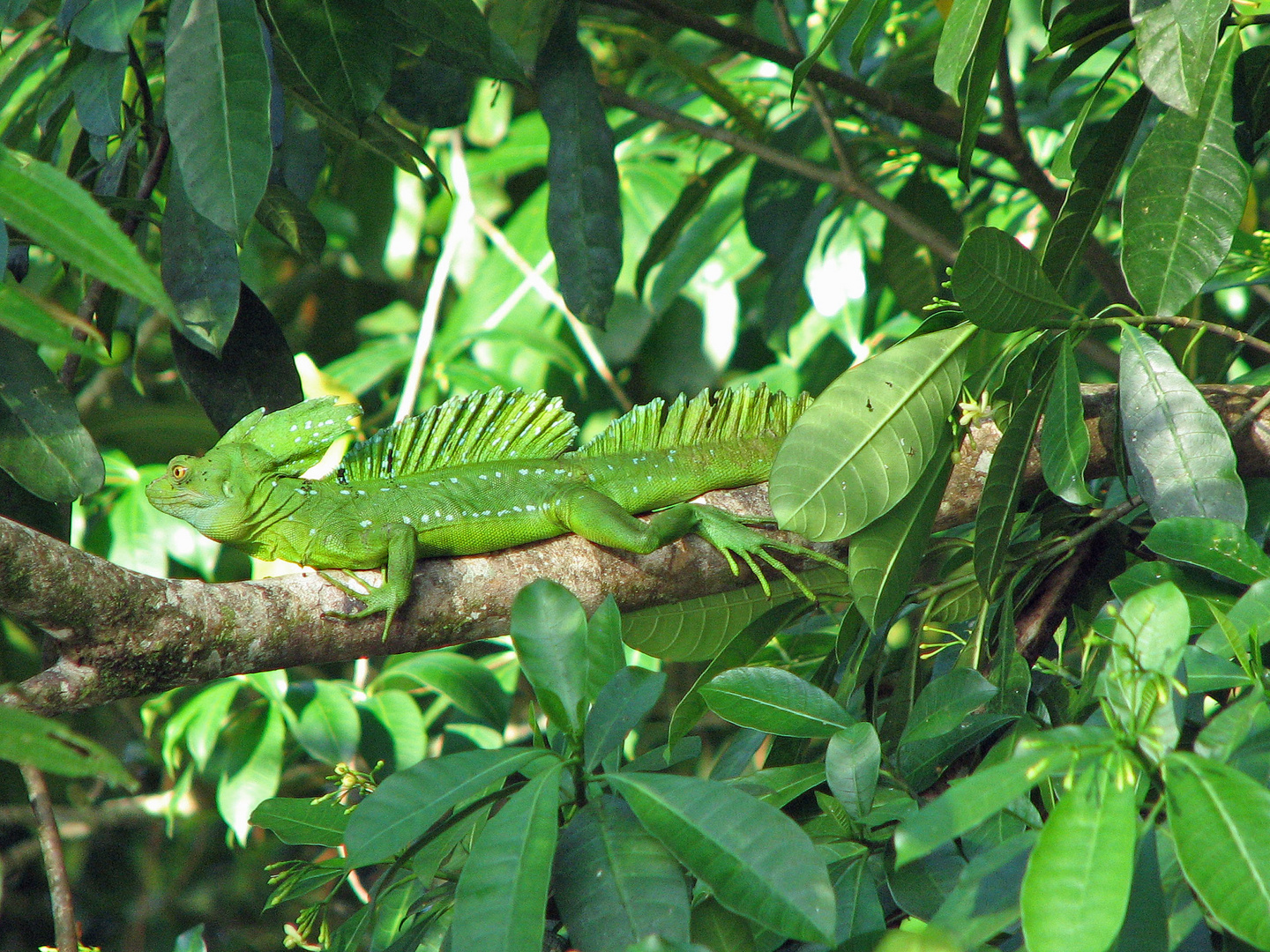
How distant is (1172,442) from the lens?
1571 mm

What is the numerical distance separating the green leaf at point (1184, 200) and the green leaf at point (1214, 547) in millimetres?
382

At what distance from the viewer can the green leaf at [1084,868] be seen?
0.88 metres

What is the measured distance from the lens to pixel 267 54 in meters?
1.82

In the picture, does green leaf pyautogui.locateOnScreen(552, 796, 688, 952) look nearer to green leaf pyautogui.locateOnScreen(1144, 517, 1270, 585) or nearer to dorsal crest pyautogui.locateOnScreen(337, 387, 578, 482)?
green leaf pyautogui.locateOnScreen(1144, 517, 1270, 585)

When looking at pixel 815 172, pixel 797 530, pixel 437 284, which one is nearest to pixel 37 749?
pixel 797 530

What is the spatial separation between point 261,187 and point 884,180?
2.84 metres

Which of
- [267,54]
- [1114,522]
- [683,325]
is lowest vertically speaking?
[683,325]

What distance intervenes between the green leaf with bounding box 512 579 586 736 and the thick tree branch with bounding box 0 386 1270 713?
69 cm

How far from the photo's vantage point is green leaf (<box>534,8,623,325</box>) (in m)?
2.53

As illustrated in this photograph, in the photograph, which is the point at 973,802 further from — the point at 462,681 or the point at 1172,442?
the point at 462,681

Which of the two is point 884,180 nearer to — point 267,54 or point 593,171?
point 593,171

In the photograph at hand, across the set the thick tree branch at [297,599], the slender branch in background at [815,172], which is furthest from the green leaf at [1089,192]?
the slender branch in background at [815,172]

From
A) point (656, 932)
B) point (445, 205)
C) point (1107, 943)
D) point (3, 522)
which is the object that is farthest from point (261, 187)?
point (445, 205)

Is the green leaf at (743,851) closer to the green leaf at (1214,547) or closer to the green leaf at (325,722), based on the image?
the green leaf at (1214,547)
